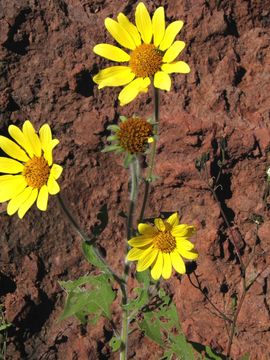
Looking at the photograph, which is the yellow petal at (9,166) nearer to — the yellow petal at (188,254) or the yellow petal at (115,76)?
the yellow petal at (115,76)

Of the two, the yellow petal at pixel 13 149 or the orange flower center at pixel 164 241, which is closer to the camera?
the yellow petal at pixel 13 149

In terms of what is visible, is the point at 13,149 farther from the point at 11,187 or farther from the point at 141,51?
the point at 141,51

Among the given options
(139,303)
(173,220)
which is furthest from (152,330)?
(173,220)

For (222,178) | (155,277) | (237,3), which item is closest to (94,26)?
(237,3)

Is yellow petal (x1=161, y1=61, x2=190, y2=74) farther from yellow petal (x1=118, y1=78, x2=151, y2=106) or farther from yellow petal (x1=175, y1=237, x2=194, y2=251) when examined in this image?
yellow petal (x1=175, y1=237, x2=194, y2=251)

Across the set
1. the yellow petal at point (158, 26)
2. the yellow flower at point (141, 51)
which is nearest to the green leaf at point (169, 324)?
the yellow flower at point (141, 51)

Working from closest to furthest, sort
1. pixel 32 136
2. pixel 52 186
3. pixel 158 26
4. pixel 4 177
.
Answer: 1. pixel 52 186
2. pixel 32 136
3. pixel 4 177
4. pixel 158 26

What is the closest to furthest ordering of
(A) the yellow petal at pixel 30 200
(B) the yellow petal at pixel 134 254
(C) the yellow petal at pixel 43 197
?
(C) the yellow petal at pixel 43 197 < (A) the yellow petal at pixel 30 200 < (B) the yellow petal at pixel 134 254
